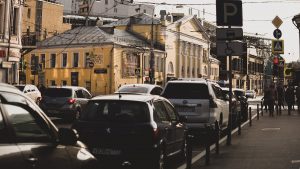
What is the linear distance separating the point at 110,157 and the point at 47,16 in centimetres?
7701

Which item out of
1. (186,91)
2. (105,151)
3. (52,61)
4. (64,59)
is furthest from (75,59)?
(105,151)

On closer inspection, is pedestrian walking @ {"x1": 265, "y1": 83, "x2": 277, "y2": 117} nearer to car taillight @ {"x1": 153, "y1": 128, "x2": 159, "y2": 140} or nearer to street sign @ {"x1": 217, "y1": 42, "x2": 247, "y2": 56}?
street sign @ {"x1": 217, "y1": 42, "x2": 247, "y2": 56}

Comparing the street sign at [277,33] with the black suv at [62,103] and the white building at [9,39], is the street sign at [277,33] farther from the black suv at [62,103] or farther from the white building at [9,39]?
the white building at [9,39]

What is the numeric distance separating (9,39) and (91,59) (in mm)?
26064

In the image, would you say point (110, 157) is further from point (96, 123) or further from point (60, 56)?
point (60, 56)

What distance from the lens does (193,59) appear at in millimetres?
95938

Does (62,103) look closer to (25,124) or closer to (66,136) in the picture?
(66,136)

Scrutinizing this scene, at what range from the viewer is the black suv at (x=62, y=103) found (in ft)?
76.3

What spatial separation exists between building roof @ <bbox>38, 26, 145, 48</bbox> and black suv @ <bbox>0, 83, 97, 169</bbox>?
6096 centimetres

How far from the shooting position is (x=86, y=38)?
68312 millimetres

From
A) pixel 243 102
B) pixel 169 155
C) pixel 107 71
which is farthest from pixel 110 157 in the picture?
pixel 107 71

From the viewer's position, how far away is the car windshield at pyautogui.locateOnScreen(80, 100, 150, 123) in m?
9.25

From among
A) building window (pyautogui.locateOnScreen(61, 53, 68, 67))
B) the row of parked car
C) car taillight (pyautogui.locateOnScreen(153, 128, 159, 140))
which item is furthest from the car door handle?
building window (pyautogui.locateOnScreen(61, 53, 68, 67))

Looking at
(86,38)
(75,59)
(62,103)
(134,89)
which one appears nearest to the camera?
(62,103)
